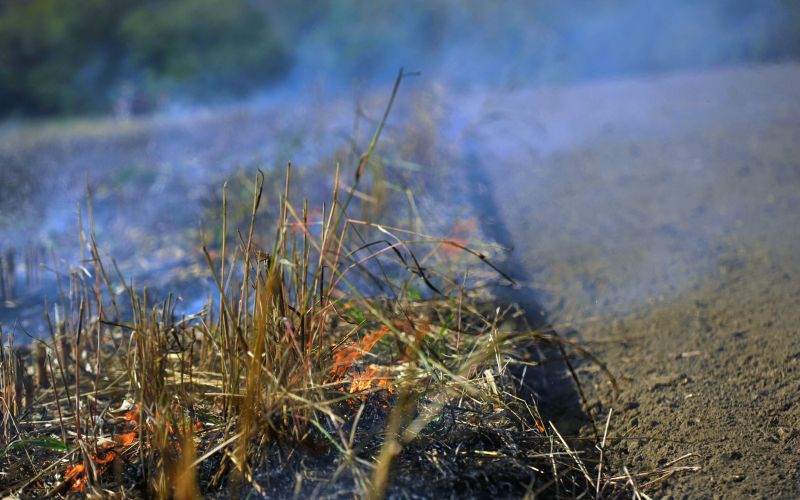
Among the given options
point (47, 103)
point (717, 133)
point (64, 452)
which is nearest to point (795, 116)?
point (717, 133)

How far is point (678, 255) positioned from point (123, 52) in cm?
973

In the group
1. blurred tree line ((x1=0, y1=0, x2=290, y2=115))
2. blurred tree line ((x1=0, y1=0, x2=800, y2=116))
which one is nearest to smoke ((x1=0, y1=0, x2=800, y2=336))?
blurred tree line ((x1=0, y1=0, x2=800, y2=116))

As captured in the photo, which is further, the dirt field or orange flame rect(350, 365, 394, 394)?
the dirt field

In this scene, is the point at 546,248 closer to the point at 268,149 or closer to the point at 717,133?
the point at 717,133

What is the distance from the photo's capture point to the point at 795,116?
604cm

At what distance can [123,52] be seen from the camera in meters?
11.4

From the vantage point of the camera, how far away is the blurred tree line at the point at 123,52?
10664 mm

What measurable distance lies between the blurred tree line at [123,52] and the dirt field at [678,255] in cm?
512

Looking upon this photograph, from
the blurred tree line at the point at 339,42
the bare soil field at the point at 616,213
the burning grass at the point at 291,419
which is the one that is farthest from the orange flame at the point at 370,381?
the blurred tree line at the point at 339,42

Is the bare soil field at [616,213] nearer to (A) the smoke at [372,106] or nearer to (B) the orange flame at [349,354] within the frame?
(A) the smoke at [372,106]

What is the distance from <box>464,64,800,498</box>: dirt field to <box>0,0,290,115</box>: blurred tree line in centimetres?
512

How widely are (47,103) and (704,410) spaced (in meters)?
10.3

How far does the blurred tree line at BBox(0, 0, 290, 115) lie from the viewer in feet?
35.0

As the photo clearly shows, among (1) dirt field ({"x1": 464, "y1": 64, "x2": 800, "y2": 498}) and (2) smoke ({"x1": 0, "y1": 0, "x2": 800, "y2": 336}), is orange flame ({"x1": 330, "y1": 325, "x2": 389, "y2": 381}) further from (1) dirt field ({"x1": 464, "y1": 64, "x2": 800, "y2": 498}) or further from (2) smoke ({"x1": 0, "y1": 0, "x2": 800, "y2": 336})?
(2) smoke ({"x1": 0, "y1": 0, "x2": 800, "y2": 336})
